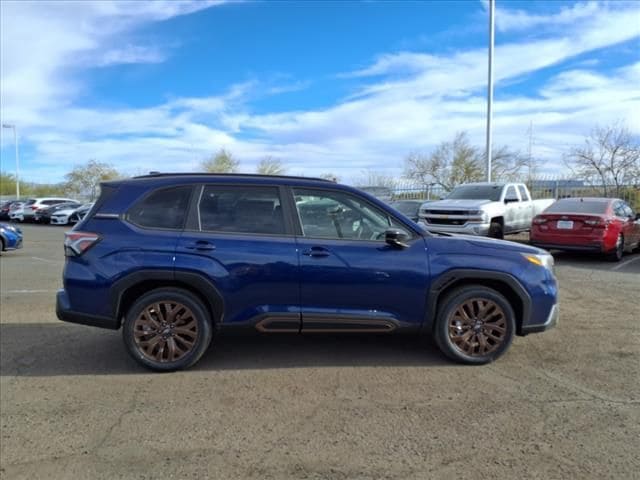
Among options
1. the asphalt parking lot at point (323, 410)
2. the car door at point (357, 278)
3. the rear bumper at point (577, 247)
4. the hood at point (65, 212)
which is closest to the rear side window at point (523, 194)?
the rear bumper at point (577, 247)

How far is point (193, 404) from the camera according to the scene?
3.97 meters

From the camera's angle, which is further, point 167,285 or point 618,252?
point 618,252

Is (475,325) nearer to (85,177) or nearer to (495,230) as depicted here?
(495,230)

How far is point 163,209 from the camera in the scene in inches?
184

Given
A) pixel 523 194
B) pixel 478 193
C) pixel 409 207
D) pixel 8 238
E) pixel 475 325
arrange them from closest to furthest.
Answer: pixel 475 325, pixel 8 238, pixel 478 193, pixel 523 194, pixel 409 207

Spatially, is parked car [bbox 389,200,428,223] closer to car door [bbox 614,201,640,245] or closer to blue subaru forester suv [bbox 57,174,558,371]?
car door [bbox 614,201,640,245]

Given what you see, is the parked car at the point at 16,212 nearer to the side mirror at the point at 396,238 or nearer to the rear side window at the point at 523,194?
the rear side window at the point at 523,194

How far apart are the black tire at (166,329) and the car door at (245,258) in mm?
205

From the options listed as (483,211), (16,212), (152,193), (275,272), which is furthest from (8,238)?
(16,212)

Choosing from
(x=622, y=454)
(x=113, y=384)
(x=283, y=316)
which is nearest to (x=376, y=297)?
(x=283, y=316)

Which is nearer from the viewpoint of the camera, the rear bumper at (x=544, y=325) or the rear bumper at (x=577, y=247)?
the rear bumper at (x=544, y=325)

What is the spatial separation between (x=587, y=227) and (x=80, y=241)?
35.3ft

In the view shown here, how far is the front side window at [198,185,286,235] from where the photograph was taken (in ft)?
15.2

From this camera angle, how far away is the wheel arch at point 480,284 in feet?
15.1
